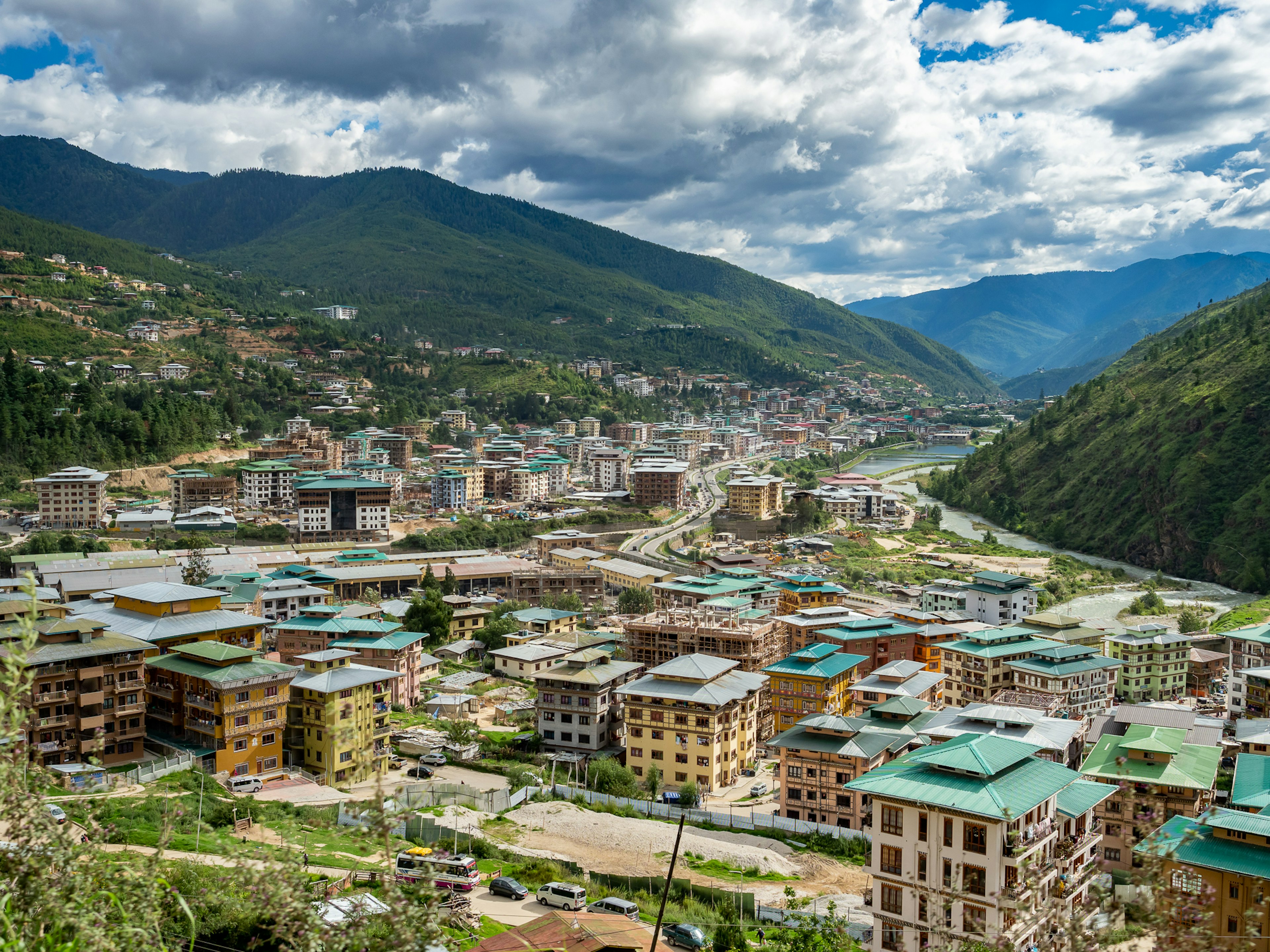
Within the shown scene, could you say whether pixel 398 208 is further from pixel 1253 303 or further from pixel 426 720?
pixel 426 720

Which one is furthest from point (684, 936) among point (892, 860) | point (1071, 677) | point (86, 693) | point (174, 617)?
point (1071, 677)

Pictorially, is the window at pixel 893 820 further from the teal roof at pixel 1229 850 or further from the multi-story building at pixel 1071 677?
the multi-story building at pixel 1071 677

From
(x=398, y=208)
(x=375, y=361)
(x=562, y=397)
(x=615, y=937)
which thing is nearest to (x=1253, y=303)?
(x=562, y=397)

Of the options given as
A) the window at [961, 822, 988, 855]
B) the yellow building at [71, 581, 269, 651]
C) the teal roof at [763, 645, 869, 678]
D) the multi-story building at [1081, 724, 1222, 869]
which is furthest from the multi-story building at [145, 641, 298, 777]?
the multi-story building at [1081, 724, 1222, 869]

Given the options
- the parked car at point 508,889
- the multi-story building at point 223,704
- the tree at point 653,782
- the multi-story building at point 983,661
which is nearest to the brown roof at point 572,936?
the parked car at point 508,889

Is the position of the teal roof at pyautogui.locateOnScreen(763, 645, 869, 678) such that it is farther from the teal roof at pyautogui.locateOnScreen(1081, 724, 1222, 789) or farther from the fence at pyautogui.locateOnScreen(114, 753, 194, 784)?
the fence at pyautogui.locateOnScreen(114, 753, 194, 784)

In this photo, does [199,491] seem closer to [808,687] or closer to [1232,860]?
[808,687]
